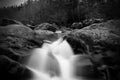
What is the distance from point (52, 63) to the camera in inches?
207

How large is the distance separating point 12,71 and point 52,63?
1767mm

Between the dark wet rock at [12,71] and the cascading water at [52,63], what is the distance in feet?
1.27

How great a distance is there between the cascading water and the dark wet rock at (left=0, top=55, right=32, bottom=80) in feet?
1.27

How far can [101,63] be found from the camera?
527 cm

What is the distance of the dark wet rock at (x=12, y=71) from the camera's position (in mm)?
4418

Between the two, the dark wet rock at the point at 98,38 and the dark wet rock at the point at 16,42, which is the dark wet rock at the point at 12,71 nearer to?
the dark wet rock at the point at 16,42

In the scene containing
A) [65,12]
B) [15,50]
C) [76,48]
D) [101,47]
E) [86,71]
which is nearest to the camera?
[86,71]

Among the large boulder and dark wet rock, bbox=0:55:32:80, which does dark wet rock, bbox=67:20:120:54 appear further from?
dark wet rock, bbox=0:55:32:80

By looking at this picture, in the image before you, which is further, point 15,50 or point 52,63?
point 15,50

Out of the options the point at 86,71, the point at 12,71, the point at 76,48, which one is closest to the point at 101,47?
the point at 76,48

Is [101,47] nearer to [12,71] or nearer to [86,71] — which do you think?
[86,71]

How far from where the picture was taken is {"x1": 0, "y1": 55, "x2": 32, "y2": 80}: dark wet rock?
14.5ft

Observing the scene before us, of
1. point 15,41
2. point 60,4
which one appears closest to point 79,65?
point 15,41

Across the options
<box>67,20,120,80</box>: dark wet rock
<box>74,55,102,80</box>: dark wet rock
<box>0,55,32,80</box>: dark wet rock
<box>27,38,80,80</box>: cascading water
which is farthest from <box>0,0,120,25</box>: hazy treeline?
<box>0,55,32,80</box>: dark wet rock
